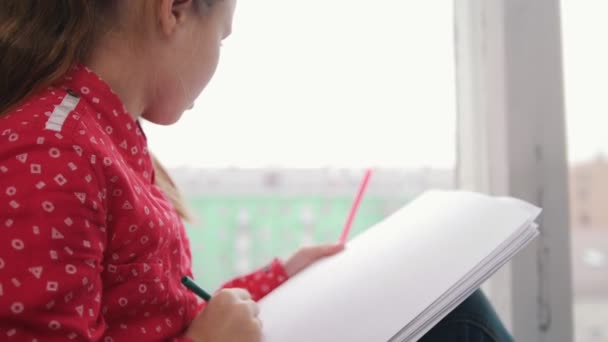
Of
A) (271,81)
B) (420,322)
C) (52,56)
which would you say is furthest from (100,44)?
(271,81)

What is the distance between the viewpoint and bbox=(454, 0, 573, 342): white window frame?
2.94ft

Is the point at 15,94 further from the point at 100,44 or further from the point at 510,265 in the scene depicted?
the point at 510,265

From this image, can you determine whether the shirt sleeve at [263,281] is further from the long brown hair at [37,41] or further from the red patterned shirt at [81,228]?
the long brown hair at [37,41]

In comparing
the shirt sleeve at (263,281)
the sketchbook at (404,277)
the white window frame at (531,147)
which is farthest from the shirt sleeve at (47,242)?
the white window frame at (531,147)

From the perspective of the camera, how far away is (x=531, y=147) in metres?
0.91

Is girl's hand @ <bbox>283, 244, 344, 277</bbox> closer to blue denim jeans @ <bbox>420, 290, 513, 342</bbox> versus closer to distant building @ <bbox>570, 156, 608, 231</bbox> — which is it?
blue denim jeans @ <bbox>420, 290, 513, 342</bbox>

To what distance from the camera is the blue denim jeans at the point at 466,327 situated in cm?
63

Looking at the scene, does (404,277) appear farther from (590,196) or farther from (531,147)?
(590,196)

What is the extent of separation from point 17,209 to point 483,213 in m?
0.45

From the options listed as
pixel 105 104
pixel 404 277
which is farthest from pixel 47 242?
pixel 404 277

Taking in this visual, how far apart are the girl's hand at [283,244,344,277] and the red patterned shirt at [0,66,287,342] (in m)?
0.20

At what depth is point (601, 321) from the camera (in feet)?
3.30

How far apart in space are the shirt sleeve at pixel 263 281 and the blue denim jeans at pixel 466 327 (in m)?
0.22

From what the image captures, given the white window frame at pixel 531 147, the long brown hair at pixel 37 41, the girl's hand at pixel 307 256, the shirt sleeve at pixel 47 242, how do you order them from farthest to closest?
the white window frame at pixel 531 147 < the girl's hand at pixel 307 256 < the long brown hair at pixel 37 41 < the shirt sleeve at pixel 47 242
